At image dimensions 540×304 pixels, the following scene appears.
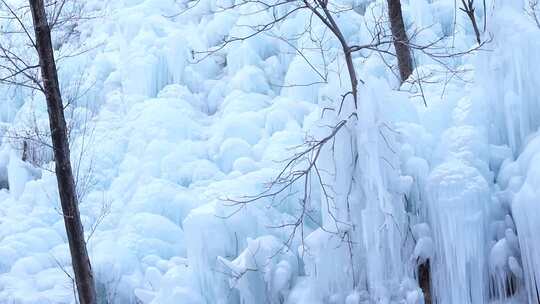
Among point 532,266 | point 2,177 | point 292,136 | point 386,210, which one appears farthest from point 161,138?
point 532,266

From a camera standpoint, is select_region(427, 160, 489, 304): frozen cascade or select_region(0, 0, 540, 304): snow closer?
select_region(427, 160, 489, 304): frozen cascade

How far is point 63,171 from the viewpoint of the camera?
18.4ft

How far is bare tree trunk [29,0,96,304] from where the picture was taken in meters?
5.59

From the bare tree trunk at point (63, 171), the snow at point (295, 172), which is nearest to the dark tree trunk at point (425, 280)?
the snow at point (295, 172)

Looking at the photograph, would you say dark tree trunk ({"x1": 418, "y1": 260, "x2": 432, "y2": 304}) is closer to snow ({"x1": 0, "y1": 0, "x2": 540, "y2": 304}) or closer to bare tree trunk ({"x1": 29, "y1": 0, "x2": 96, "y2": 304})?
snow ({"x1": 0, "y1": 0, "x2": 540, "y2": 304})

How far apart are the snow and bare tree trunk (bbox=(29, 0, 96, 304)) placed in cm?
20

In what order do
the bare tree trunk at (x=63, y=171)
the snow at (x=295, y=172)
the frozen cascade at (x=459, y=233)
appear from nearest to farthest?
the frozen cascade at (x=459, y=233) < the snow at (x=295, y=172) < the bare tree trunk at (x=63, y=171)

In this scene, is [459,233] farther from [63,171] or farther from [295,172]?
[63,171]

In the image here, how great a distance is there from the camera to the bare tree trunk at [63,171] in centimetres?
559

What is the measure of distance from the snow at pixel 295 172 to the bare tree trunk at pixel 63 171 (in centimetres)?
20

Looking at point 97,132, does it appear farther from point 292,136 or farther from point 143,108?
point 292,136

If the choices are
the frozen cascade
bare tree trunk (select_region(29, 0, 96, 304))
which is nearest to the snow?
the frozen cascade

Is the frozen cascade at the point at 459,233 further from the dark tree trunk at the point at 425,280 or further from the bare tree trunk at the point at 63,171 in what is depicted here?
the bare tree trunk at the point at 63,171

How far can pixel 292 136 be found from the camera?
8352 mm
